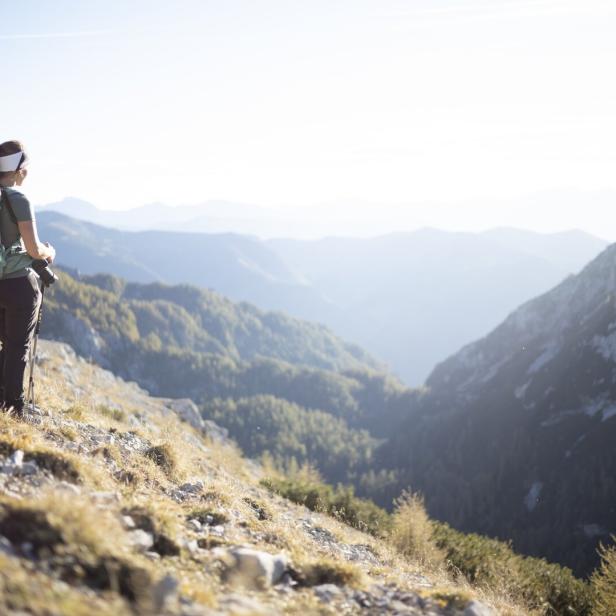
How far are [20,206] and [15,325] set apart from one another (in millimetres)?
1899

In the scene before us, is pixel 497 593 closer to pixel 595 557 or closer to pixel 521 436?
pixel 595 557

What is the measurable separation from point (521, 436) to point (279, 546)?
181175 millimetres

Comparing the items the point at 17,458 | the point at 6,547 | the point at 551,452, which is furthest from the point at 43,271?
the point at 551,452

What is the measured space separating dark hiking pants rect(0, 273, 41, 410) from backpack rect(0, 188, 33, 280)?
0.55 ft

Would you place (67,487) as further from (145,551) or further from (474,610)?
(474,610)

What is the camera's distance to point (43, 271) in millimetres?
8688

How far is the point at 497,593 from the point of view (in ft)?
43.4

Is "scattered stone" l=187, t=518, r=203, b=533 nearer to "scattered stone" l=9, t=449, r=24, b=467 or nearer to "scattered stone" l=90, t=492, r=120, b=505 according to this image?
"scattered stone" l=90, t=492, r=120, b=505

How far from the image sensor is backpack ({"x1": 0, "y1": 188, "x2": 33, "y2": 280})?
7.72 metres

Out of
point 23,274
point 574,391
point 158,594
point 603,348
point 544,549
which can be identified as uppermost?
point 23,274

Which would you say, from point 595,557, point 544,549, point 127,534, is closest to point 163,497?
point 127,534

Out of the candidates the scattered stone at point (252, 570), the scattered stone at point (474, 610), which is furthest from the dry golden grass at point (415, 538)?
the scattered stone at point (252, 570)

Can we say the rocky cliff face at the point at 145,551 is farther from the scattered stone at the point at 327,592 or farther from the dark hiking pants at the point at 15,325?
→ the dark hiking pants at the point at 15,325

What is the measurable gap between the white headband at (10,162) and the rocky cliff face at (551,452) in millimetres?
119361
